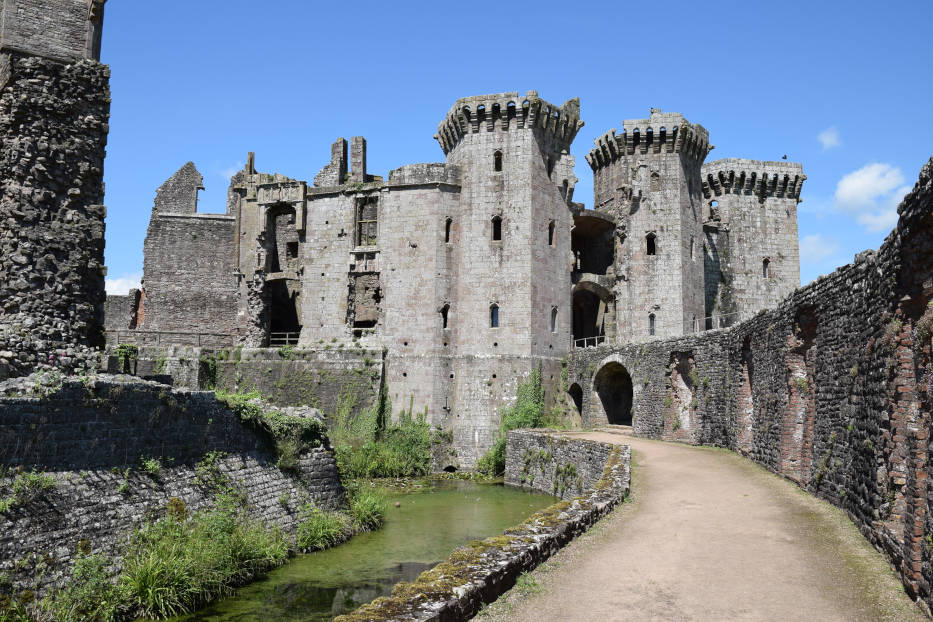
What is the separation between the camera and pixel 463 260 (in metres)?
30.8

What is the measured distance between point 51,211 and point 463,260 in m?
19.2

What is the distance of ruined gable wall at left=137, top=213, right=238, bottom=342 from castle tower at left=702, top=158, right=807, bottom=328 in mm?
26312

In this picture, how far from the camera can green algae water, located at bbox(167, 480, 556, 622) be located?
1095 cm

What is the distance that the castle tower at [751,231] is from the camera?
39156 millimetres

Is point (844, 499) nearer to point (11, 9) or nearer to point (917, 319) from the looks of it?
point (917, 319)

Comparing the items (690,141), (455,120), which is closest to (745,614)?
(455,120)

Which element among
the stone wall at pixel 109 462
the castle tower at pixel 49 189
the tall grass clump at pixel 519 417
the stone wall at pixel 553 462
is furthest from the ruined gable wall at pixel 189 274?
the stone wall at pixel 109 462

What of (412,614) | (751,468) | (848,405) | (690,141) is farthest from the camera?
(690,141)

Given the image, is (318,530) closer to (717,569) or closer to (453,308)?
(717,569)

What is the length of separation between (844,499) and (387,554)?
862 centimetres

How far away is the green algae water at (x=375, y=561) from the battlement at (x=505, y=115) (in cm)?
1647

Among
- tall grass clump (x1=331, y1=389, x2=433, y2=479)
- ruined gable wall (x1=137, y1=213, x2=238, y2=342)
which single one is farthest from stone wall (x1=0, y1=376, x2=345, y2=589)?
ruined gable wall (x1=137, y1=213, x2=238, y2=342)

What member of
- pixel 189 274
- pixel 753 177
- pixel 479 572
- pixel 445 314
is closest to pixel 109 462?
pixel 479 572

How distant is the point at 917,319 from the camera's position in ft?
24.5
